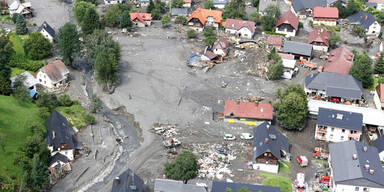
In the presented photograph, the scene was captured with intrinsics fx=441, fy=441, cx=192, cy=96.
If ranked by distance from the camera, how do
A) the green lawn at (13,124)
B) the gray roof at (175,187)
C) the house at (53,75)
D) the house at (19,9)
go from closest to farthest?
1. the gray roof at (175,187)
2. the green lawn at (13,124)
3. the house at (53,75)
4. the house at (19,9)

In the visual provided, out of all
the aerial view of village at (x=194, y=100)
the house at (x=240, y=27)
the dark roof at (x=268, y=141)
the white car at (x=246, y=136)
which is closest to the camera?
the aerial view of village at (x=194, y=100)

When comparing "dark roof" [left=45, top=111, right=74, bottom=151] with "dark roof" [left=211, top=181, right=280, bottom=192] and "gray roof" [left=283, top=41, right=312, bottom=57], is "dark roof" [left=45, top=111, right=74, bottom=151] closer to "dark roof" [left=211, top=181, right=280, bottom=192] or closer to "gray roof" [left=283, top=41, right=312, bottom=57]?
"dark roof" [left=211, top=181, right=280, bottom=192]

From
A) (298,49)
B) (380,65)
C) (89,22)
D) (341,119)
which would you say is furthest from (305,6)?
(89,22)

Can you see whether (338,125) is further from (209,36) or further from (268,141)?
(209,36)

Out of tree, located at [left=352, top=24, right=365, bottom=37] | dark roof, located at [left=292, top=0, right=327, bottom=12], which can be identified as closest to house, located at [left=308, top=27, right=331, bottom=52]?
tree, located at [left=352, top=24, right=365, bottom=37]

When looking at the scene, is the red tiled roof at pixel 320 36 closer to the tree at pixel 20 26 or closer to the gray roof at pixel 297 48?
the gray roof at pixel 297 48

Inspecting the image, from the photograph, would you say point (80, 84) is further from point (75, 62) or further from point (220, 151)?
point (220, 151)

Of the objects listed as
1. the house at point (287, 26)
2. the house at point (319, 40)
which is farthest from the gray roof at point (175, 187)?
the house at point (287, 26)
